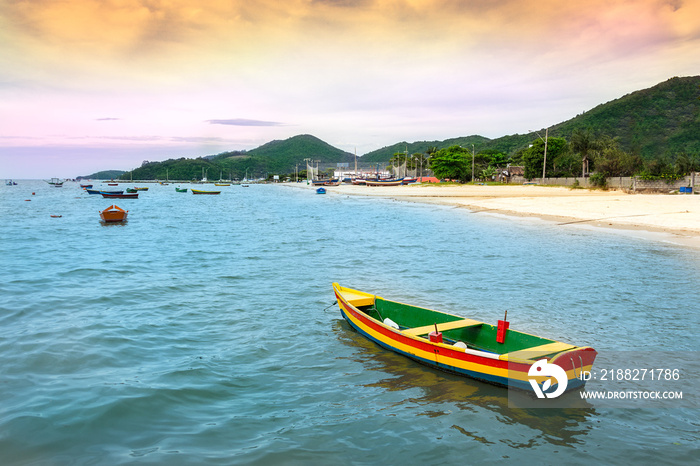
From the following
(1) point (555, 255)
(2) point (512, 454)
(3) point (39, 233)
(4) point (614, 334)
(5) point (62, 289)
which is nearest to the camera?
(2) point (512, 454)

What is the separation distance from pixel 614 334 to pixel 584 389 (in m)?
3.68

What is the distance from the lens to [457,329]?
31.3ft

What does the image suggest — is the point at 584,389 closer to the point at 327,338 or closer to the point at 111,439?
the point at 327,338

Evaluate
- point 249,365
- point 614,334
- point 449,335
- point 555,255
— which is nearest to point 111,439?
point 249,365

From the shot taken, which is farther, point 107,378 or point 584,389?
point 107,378

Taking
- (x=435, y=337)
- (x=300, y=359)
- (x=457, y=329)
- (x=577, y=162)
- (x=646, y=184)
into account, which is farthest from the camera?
(x=577, y=162)

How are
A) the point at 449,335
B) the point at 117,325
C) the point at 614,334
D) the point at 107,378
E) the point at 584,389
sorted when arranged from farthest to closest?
the point at 117,325 → the point at 614,334 → the point at 449,335 → the point at 107,378 → the point at 584,389

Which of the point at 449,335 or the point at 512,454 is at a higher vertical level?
the point at 449,335

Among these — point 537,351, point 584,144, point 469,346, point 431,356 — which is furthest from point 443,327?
point 584,144

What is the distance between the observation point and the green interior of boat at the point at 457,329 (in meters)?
8.76

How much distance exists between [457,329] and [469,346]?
479 millimetres

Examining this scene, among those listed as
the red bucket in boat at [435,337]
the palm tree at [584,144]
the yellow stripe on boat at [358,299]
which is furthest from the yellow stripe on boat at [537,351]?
the palm tree at [584,144]

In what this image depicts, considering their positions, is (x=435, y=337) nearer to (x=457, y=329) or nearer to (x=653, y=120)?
(x=457, y=329)

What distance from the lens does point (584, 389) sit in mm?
8141
